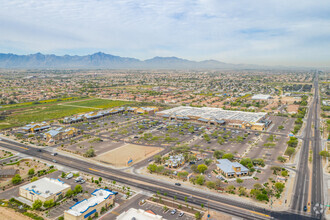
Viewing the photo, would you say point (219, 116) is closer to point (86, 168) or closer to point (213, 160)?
point (213, 160)

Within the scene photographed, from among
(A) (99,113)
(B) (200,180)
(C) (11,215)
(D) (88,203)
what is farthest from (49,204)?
(A) (99,113)

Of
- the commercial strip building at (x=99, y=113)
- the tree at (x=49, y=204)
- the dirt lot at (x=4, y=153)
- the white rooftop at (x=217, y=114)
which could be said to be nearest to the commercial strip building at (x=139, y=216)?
the tree at (x=49, y=204)

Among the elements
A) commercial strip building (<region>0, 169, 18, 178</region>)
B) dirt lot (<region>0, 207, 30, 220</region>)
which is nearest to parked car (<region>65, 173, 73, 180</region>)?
commercial strip building (<region>0, 169, 18, 178</region>)

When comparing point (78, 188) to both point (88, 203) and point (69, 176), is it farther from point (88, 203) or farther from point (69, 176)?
point (69, 176)

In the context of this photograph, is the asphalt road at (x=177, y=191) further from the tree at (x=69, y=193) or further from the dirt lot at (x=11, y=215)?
the dirt lot at (x=11, y=215)

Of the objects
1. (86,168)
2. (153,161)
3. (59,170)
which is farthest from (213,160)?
(59,170)
